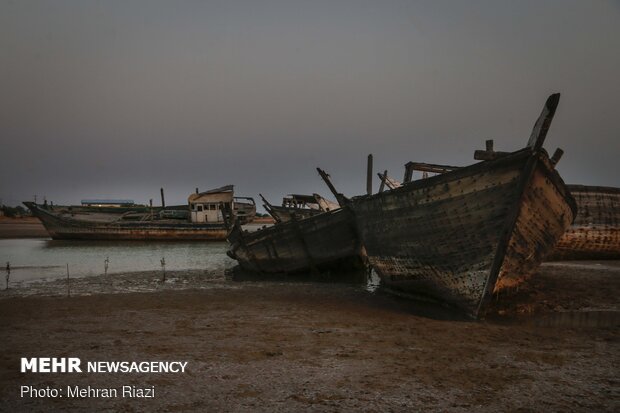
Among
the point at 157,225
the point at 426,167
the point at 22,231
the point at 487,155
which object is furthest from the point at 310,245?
the point at 22,231

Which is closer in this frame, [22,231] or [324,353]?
[324,353]

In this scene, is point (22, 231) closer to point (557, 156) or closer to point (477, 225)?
point (477, 225)

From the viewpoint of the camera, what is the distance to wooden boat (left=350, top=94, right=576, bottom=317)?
21.5 feet

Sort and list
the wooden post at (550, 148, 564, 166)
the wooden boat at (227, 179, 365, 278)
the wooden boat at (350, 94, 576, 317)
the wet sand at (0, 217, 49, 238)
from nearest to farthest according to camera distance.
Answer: the wooden boat at (350, 94, 576, 317)
the wooden post at (550, 148, 564, 166)
the wooden boat at (227, 179, 365, 278)
the wet sand at (0, 217, 49, 238)

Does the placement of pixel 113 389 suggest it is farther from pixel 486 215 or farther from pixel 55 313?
pixel 486 215

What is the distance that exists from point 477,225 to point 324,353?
3493 millimetres

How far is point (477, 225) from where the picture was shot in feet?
22.7

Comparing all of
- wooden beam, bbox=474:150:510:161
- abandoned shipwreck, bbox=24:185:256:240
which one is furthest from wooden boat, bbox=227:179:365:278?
abandoned shipwreck, bbox=24:185:256:240

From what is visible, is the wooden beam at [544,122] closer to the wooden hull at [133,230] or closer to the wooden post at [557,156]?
the wooden post at [557,156]

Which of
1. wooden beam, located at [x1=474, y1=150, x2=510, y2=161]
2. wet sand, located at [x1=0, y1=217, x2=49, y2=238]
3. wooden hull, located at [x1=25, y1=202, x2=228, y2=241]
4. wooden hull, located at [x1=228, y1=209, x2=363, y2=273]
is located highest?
wet sand, located at [x1=0, y1=217, x2=49, y2=238]

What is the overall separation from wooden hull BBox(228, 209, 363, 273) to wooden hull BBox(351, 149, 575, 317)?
389 centimetres

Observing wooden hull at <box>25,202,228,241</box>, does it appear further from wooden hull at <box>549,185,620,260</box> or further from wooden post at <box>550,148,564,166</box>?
wooden post at <box>550,148,564,166</box>

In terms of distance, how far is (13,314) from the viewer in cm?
768

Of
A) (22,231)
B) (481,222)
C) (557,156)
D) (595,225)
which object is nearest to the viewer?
(481,222)
